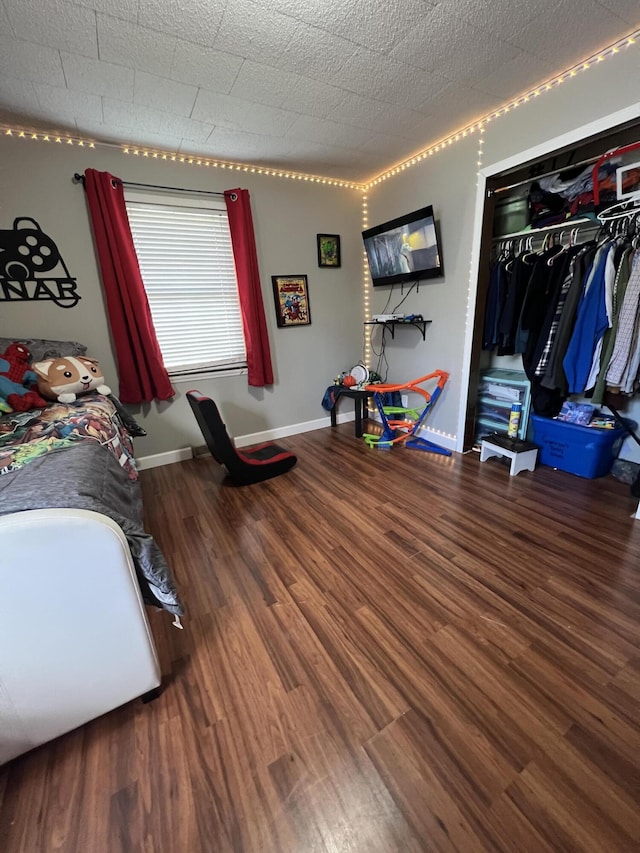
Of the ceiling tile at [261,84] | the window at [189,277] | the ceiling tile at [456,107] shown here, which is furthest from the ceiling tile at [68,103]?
the ceiling tile at [456,107]

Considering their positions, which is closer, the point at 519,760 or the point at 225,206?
the point at 519,760

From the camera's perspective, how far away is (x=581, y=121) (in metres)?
1.89

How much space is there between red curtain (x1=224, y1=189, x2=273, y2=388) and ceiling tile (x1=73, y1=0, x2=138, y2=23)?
4.76ft

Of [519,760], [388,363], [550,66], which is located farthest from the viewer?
[388,363]

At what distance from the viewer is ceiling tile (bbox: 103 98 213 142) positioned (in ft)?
6.61

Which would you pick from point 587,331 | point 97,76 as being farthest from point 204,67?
point 587,331

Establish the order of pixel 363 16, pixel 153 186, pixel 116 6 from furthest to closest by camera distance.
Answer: pixel 153 186, pixel 363 16, pixel 116 6

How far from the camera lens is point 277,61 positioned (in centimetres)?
169

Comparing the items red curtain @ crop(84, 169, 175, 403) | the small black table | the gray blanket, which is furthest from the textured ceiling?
the small black table

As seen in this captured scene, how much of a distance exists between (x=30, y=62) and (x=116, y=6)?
64 cm

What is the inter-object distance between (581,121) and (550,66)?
34 centimetres

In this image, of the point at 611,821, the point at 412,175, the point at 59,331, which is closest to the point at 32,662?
the point at 611,821

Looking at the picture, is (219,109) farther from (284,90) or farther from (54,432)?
(54,432)

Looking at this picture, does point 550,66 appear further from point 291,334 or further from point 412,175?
point 291,334
